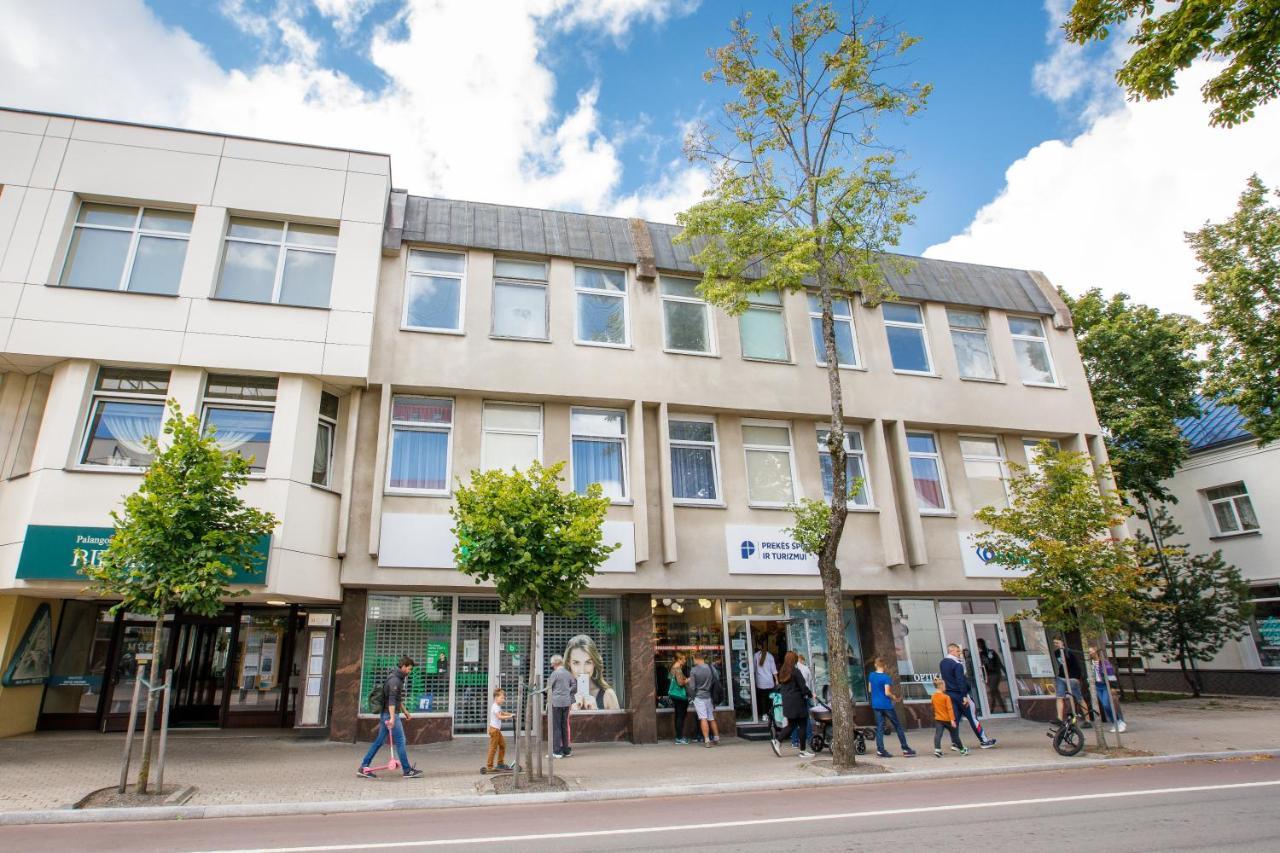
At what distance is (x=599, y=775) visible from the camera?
1084cm

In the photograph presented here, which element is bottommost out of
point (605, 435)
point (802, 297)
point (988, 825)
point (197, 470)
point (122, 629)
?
point (988, 825)

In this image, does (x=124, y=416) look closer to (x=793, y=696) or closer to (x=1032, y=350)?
(x=793, y=696)

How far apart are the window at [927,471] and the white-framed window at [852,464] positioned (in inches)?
42.6

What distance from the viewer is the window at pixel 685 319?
1684 cm

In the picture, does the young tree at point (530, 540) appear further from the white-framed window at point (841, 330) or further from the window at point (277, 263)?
the white-framed window at point (841, 330)

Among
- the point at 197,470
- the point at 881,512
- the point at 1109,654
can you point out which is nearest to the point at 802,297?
the point at 881,512

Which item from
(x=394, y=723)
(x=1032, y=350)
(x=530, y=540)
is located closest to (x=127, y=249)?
(x=530, y=540)

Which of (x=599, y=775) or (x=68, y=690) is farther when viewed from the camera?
(x=68, y=690)

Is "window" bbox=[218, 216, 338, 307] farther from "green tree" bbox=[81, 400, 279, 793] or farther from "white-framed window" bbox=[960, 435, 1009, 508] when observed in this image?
"white-framed window" bbox=[960, 435, 1009, 508]

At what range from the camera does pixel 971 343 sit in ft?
63.4

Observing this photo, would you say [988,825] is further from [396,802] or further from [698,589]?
[698,589]

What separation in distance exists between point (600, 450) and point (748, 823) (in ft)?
29.7

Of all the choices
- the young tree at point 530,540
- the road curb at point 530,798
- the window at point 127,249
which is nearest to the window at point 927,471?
the road curb at point 530,798

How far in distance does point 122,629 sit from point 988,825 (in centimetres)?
1584
